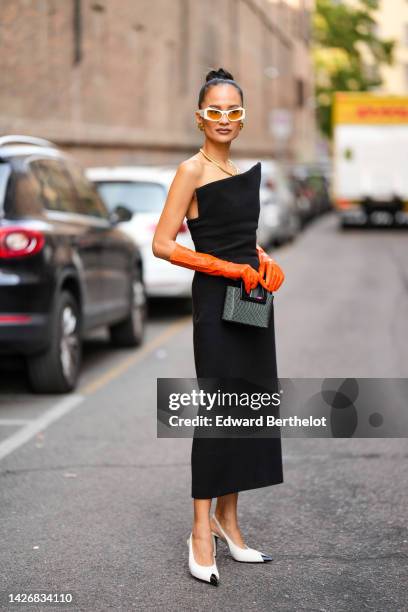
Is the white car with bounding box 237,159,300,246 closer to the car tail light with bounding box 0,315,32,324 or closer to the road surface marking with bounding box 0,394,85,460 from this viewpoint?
the road surface marking with bounding box 0,394,85,460

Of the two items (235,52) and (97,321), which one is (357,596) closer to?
(97,321)

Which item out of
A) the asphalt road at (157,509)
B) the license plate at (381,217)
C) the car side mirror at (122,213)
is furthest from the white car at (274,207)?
the asphalt road at (157,509)

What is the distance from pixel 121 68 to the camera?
88.0ft

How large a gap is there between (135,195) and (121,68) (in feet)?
47.0

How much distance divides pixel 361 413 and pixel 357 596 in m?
2.98

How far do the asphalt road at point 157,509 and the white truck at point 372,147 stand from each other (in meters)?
21.0

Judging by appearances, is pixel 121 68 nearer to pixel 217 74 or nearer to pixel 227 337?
pixel 217 74

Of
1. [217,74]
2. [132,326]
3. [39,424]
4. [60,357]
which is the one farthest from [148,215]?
[217,74]

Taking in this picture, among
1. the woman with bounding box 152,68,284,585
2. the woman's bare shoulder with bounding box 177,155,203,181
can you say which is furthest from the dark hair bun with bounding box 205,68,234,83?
the woman's bare shoulder with bounding box 177,155,203,181

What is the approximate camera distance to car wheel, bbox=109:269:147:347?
11.1 metres

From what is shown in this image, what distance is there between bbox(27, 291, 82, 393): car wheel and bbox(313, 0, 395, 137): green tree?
54.2m

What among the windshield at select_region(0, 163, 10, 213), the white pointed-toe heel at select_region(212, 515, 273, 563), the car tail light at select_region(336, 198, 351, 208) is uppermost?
the windshield at select_region(0, 163, 10, 213)

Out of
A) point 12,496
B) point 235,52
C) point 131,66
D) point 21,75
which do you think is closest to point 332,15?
point 235,52

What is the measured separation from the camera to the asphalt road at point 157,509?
172 inches
